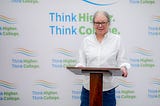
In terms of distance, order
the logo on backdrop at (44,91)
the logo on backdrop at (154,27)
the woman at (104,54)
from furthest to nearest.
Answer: the logo on backdrop at (44,91) → the logo on backdrop at (154,27) → the woman at (104,54)

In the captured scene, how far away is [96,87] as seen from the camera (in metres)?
2.19

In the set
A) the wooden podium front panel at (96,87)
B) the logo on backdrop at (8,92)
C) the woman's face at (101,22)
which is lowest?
the logo on backdrop at (8,92)

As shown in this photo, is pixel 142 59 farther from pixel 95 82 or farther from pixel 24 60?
pixel 95 82

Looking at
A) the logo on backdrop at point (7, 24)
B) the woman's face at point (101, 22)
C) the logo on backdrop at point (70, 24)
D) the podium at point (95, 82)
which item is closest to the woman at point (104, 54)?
the woman's face at point (101, 22)

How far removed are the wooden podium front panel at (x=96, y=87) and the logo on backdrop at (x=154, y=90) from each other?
5.60 ft

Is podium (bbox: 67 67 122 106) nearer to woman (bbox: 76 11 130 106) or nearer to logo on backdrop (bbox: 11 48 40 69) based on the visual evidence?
woman (bbox: 76 11 130 106)

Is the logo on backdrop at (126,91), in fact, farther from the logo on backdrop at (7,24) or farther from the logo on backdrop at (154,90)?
the logo on backdrop at (7,24)

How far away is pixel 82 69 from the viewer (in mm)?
2104

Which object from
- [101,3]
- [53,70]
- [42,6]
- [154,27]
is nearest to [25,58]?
[53,70]

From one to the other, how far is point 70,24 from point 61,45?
283 millimetres

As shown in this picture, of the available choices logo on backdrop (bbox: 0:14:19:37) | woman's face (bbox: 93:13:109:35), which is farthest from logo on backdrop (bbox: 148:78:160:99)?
logo on backdrop (bbox: 0:14:19:37)

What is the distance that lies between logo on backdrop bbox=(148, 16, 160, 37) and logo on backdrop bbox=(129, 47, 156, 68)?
22cm

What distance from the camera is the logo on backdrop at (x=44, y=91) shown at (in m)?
3.73

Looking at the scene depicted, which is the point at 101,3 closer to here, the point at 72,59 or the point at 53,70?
the point at 72,59
